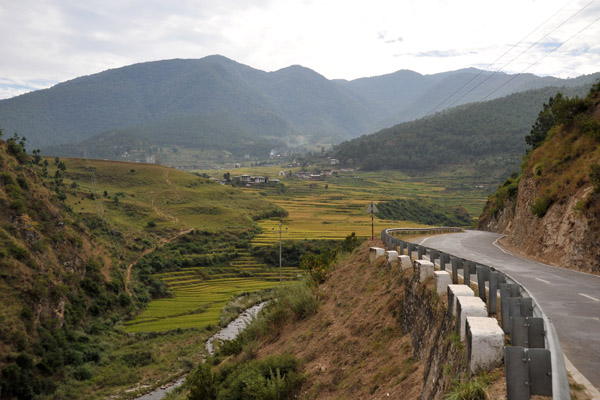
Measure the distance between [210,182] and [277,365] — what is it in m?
114

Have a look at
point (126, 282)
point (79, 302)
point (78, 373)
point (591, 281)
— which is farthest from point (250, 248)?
point (591, 281)

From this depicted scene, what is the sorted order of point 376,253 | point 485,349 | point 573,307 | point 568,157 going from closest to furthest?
point 485,349
point 573,307
point 376,253
point 568,157

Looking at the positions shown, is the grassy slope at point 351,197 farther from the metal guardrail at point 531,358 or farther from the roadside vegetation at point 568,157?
the metal guardrail at point 531,358

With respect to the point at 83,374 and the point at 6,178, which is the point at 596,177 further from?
the point at 6,178

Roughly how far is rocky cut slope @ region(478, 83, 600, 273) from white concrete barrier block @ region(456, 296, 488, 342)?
44.5ft

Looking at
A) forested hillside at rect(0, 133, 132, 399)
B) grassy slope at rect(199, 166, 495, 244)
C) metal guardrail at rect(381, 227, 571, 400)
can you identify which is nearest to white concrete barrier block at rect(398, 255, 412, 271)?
metal guardrail at rect(381, 227, 571, 400)

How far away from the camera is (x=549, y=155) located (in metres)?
29.2

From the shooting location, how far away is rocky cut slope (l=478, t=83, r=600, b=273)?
18641mm

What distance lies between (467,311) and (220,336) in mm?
45322

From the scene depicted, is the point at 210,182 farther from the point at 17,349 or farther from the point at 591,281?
the point at 591,281

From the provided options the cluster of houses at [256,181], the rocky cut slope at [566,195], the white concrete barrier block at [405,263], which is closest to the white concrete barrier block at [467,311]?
the white concrete barrier block at [405,263]

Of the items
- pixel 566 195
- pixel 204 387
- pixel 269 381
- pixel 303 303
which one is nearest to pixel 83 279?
pixel 204 387

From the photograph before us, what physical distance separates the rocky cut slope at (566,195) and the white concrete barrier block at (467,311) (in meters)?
13.6

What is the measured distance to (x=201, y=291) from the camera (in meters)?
64.2
